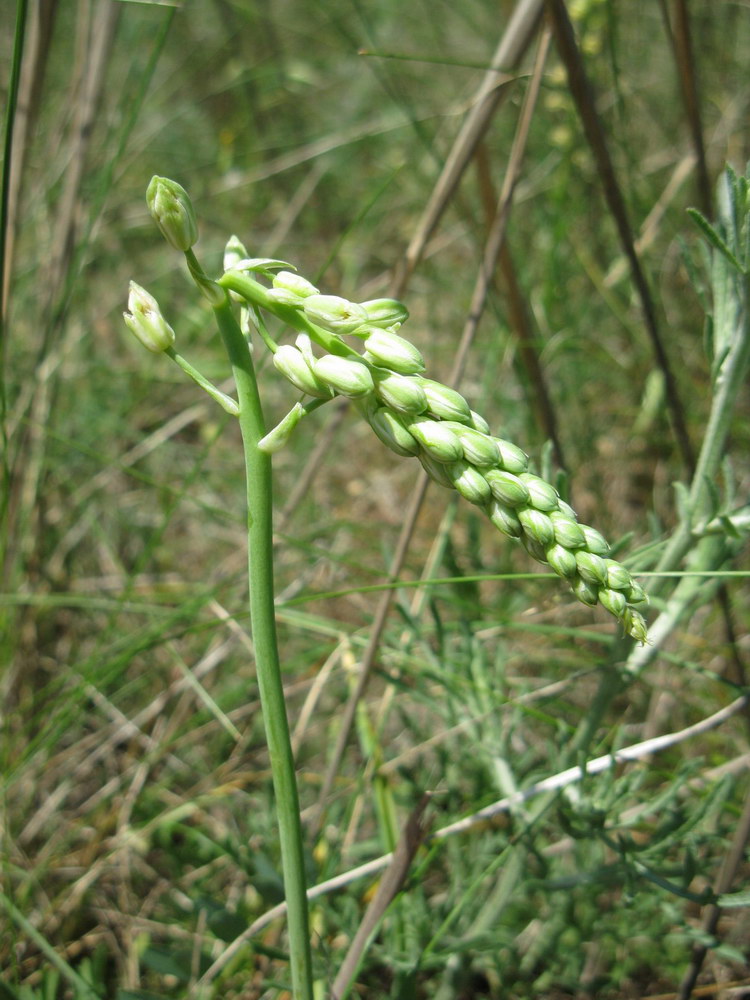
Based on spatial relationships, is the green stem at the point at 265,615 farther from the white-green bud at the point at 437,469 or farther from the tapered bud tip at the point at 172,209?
the white-green bud at the point at 437,469

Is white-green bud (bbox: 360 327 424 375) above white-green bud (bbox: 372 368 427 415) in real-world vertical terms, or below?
above

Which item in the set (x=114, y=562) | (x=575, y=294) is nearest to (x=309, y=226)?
(x=575, y=294)

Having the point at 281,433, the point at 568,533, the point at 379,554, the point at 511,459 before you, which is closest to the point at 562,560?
the point at 568,533

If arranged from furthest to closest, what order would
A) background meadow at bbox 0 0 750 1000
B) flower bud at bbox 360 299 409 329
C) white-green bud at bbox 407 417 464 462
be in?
background meadow at bbox 0 0 750 1000 < flower bud at bbox 360 299 409 329 < white-green bud at bbox 407 417 464 462

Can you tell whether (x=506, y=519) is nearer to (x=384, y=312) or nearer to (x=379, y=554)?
(x=384, y=312)

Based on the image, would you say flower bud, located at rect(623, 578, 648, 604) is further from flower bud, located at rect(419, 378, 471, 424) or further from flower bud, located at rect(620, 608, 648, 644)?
flower bud, located at rect(419, 378, 471, 424)

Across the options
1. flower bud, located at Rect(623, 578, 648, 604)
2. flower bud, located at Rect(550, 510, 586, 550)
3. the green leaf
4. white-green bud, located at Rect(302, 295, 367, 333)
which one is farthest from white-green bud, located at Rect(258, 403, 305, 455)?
the green leaf
